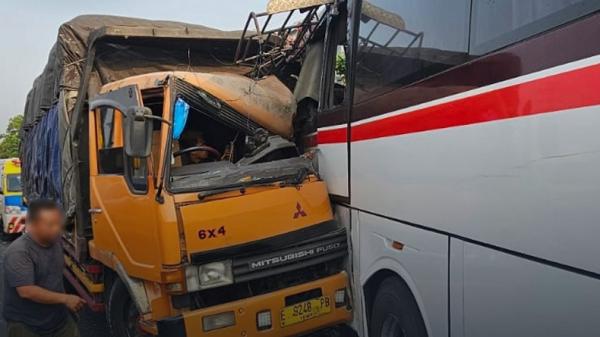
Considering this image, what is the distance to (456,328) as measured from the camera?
262 cm

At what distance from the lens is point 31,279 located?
134 inches

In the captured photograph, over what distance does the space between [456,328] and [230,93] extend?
2.84 meters

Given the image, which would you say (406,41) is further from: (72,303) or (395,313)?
(72,303)

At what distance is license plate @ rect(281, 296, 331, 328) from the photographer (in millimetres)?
3967

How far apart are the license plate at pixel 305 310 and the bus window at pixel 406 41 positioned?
4.84 feet

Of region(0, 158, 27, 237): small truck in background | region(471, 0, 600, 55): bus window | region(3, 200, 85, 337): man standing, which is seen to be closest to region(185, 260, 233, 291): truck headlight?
region(3, 200, 85, 337): man standing

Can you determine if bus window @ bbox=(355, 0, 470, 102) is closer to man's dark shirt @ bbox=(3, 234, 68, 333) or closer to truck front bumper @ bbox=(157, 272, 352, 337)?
truck front bumper @ bbox=(157, 272, 352, 337)

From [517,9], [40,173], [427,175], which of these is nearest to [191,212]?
[427,175]

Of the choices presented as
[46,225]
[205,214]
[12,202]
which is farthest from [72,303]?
[12,202]

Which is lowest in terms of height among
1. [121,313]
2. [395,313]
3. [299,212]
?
[121,313]

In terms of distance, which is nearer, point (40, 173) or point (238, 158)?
point (238, 158)

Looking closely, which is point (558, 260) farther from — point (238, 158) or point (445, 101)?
point (238, 158)

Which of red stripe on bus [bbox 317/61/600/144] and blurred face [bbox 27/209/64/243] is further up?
red stripe on bus [bbox 317/61/600/144]

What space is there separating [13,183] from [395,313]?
16.0m
